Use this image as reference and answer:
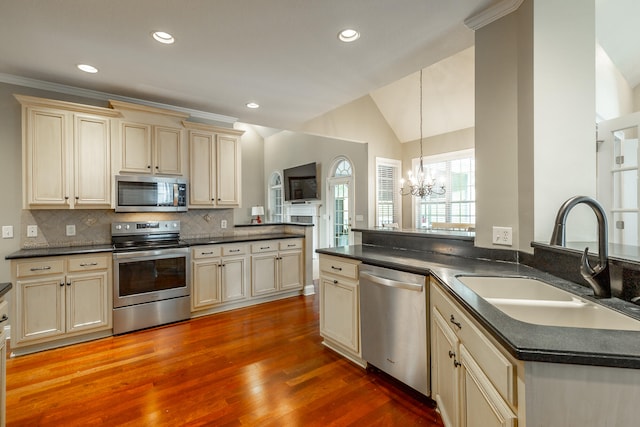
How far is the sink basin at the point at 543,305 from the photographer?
110 cm

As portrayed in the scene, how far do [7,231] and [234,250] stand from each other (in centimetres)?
218

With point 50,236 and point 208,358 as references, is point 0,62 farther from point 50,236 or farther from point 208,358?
point 208,358

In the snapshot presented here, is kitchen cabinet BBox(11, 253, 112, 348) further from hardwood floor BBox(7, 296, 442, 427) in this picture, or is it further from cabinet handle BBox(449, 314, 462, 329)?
cabinet handle BBox(449, 314, 462, 329)

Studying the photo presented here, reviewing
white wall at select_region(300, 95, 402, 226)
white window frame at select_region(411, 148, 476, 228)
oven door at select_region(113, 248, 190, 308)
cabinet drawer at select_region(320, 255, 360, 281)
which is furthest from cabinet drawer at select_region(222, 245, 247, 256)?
white window frame at select_region(411, 148, 476, 228)

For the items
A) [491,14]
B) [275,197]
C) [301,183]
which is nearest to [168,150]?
[491,14]

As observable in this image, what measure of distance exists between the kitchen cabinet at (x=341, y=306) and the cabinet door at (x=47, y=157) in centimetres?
268

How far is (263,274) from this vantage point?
3.95m

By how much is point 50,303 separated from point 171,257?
3.44 ft

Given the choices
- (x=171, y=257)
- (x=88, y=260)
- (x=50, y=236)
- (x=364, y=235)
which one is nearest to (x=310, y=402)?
(x=364, y=235)

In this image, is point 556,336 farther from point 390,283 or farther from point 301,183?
point 301,183

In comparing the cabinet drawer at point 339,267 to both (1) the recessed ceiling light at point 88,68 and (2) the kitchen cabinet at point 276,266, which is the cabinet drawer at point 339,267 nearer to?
(2) the kitchen cabinet at point 276,266

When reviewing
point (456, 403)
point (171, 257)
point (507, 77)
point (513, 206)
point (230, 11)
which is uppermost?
point (230, 11)

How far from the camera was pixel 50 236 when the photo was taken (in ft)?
10.1

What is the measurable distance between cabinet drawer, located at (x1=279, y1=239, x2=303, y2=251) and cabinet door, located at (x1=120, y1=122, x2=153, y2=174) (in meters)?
1.84
